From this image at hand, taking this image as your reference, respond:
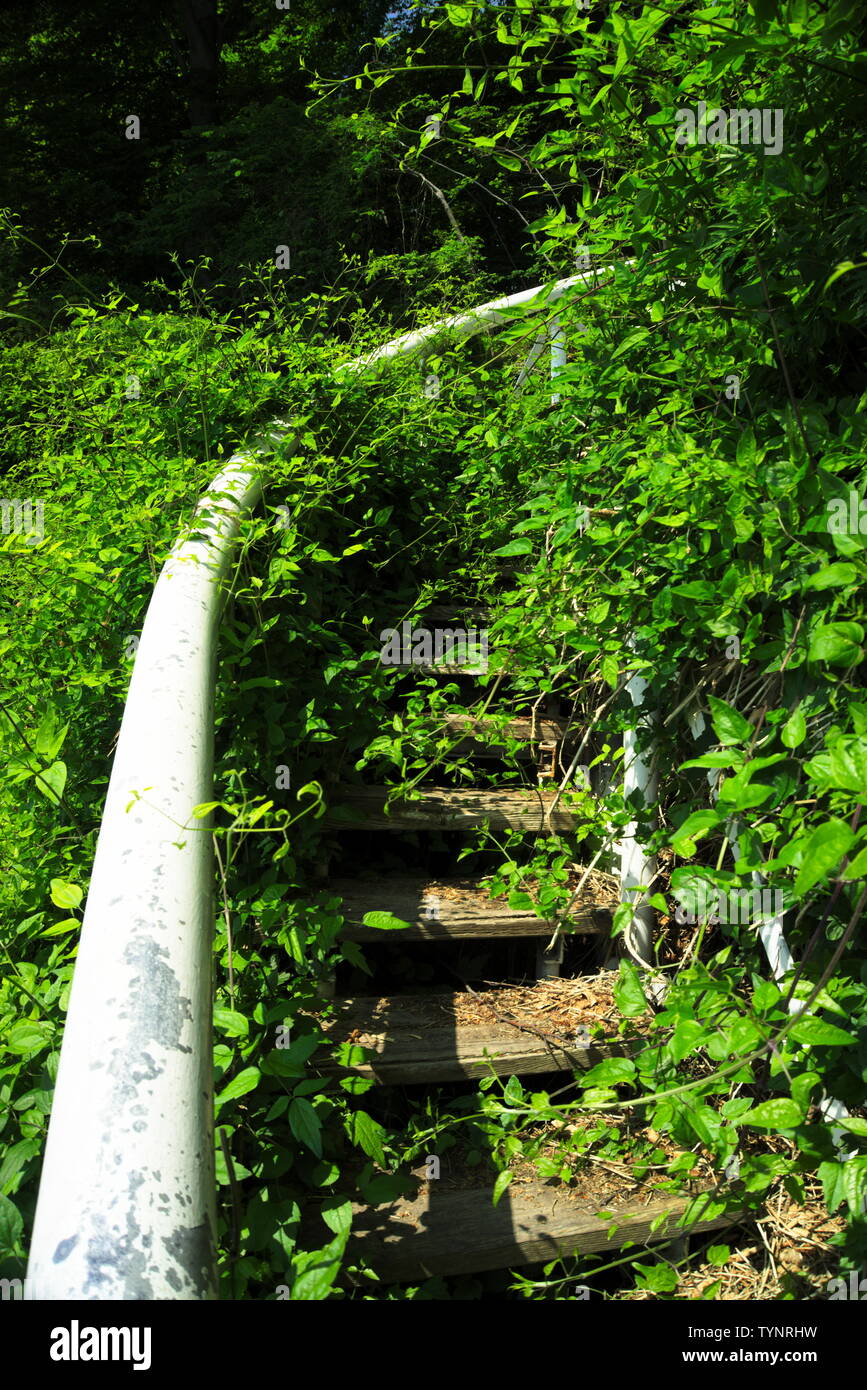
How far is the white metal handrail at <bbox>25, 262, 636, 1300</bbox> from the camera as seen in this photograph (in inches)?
29.1

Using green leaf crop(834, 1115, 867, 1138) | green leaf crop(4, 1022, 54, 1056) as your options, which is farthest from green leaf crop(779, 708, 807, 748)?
green leaf crop(4, 1022, 54, 1056)

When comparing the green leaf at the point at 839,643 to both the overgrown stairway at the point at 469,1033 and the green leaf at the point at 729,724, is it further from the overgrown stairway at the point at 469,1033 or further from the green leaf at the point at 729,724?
the overgrown stairway at the point at 469,1033

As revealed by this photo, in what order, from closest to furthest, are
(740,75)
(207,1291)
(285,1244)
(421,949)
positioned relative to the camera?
(207,1291)
(285,1244)
(740,75)
(421,949)

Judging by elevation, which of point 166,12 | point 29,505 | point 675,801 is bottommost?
point 675,801

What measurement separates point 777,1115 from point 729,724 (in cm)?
49

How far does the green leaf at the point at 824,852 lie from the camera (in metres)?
0.90

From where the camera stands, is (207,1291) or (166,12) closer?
(207,1291)

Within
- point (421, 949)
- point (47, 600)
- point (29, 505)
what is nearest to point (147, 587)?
point (47, 600)

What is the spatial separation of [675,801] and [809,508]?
3.27ft

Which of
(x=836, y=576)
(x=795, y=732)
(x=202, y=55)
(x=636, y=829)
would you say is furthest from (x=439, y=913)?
(x=202, y=55)

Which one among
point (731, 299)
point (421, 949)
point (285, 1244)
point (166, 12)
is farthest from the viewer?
point (166, 12)

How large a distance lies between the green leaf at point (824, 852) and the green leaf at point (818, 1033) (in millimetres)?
249

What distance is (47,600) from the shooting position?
2.12m
